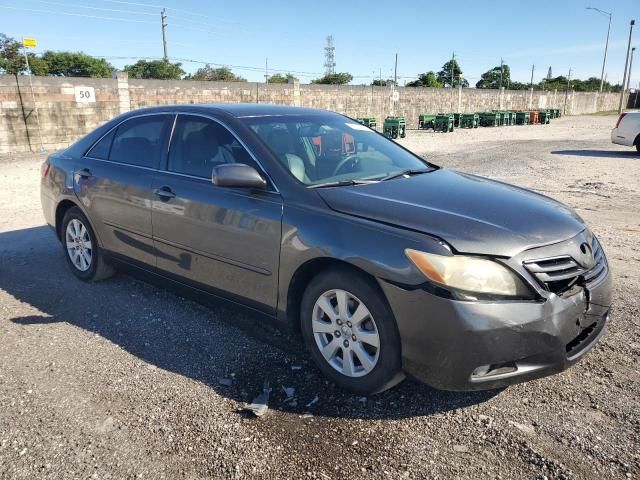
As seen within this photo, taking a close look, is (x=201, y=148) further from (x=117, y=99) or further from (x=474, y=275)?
(x=117, y=99)

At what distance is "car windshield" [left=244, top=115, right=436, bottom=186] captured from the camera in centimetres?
357

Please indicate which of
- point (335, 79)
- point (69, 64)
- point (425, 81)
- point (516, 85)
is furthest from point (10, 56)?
point (516, 85)

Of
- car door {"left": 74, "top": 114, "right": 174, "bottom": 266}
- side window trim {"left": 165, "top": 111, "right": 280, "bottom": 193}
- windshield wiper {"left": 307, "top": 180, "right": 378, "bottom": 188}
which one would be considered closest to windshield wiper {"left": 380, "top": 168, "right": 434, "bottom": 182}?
windshield wiper {"left": 307, "top": 180, "right": 378, "bottom": 188}

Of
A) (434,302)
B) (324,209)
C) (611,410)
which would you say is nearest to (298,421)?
(434,302)

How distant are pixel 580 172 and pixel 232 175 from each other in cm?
1203

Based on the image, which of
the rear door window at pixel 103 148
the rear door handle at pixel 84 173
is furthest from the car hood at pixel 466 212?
the rear door handle at pixel 84 173

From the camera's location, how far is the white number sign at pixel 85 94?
18.4 metres

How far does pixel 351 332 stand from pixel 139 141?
A: 2671 millimetres

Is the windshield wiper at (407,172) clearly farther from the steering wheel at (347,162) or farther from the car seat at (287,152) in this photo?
the car seat at (287,152)

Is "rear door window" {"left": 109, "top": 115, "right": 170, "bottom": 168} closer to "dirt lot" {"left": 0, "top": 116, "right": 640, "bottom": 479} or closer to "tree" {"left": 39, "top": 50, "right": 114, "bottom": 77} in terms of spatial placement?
"dirt lot" {"left": 0, "top": 116, "right": 640, "bottom": 479}

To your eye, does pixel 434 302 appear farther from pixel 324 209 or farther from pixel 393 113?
pixel 393 113

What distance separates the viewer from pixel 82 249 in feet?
16.5

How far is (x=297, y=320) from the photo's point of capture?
3391 mm

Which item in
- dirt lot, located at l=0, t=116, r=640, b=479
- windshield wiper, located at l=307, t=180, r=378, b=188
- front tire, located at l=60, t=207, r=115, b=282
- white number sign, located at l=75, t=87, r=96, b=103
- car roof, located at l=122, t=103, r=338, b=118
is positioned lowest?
dirt lot, located at l=0, t=116, r=640, b=479
